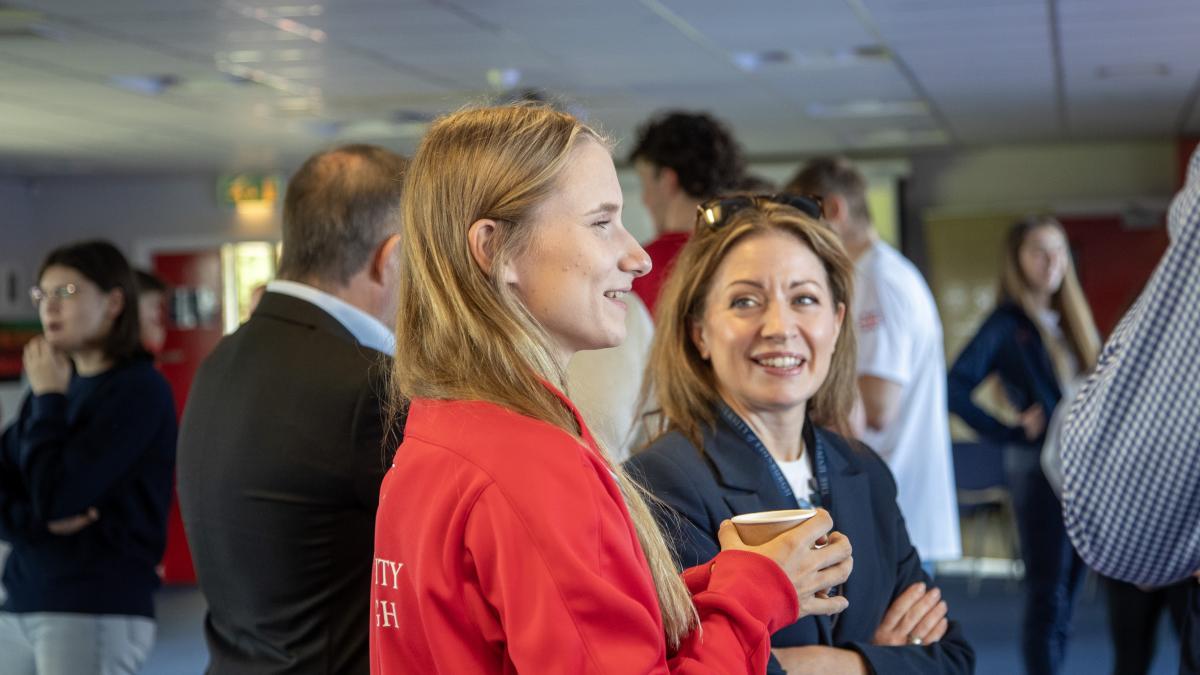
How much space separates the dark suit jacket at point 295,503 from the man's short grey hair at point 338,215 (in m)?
0.21

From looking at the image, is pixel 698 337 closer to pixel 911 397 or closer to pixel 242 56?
pixel 911 397

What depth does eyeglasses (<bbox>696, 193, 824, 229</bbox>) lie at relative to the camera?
229cm

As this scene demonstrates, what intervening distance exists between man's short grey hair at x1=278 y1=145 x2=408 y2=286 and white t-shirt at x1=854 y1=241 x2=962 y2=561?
1680mm

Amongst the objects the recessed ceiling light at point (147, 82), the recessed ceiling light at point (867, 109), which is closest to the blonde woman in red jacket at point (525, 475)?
the recessed ceiling light at point (147, 82)

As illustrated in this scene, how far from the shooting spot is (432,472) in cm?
132

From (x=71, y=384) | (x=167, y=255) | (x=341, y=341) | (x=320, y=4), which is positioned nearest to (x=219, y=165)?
(x=167, y=255)

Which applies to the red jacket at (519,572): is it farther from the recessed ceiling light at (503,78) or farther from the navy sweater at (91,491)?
the recessed ceiling light at (503,78)

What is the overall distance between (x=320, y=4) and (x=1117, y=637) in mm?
3867

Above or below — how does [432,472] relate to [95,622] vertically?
above

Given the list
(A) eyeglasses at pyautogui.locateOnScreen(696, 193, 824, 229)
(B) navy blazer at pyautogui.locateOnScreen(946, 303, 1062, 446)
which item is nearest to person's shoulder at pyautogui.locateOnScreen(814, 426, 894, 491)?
(A) eyeglasses at pyautogui.locateOnScreen(696, 193, 824, 229)

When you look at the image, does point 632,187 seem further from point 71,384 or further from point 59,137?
point 71,384

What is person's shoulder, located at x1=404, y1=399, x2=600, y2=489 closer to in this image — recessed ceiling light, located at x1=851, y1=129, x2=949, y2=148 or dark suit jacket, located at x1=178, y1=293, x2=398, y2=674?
dark suit jacket, located at x1=178, y1=293, x2=398, y2=674

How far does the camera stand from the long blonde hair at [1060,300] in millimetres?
4953

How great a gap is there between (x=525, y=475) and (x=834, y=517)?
0.90 m
